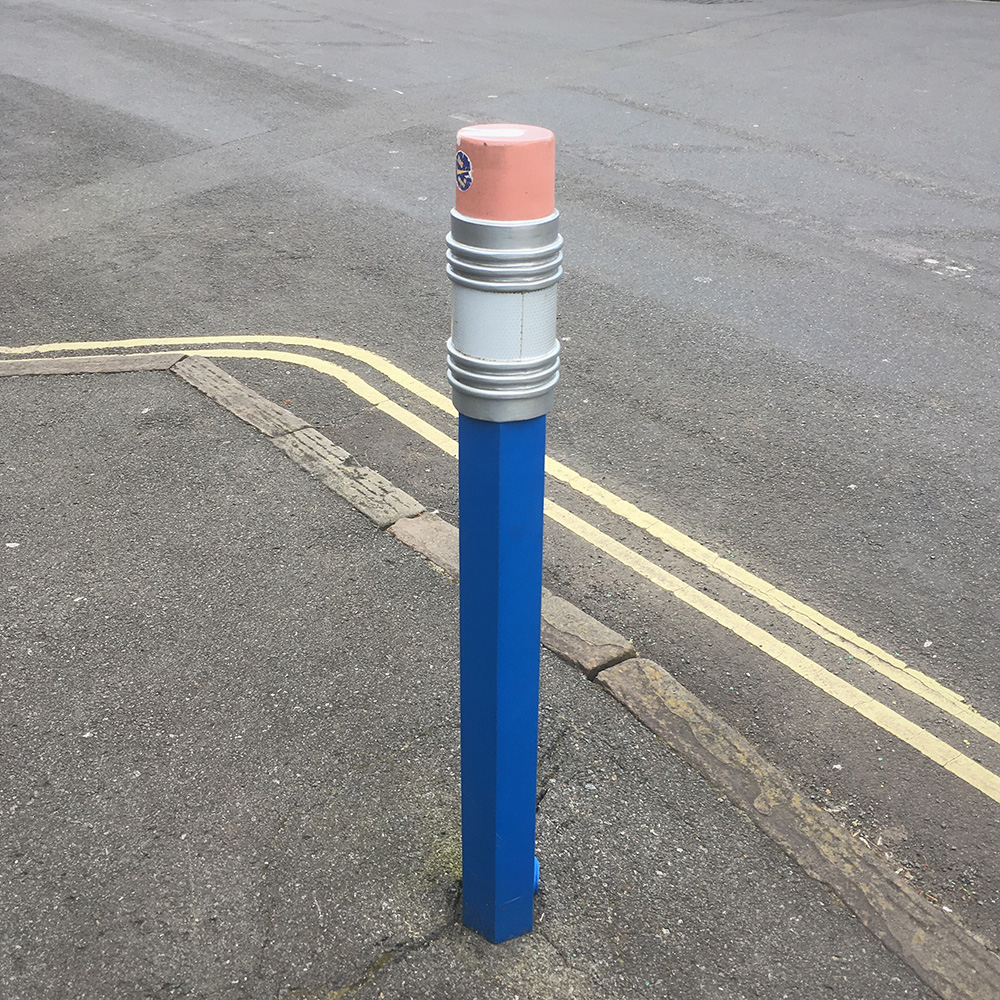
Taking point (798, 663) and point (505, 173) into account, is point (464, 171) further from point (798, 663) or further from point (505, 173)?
point (798, 663)

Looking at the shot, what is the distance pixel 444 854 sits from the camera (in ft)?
10.5

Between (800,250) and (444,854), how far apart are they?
639cm

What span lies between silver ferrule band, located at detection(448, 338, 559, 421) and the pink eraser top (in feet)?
1.01

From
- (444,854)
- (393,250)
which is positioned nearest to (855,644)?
(444,854)

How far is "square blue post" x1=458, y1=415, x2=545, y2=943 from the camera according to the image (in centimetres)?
232

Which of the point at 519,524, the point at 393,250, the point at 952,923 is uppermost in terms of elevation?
the point at 519,524

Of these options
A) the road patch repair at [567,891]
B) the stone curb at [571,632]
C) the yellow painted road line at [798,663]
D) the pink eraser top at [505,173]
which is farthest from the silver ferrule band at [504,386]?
the yellow painted road line at [798,663]

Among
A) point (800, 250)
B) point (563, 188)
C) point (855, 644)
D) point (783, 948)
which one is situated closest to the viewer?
point (783, 948)

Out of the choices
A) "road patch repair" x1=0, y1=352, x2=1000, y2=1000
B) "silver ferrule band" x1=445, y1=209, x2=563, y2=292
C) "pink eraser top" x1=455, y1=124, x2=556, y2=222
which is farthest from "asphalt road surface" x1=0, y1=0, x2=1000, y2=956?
"pink eraser top" x1=455, y1=124, x2=556, y2=222

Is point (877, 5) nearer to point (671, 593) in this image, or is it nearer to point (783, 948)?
point (671, 593)

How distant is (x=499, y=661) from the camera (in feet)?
8.16

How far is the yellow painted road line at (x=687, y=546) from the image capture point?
4.08 meters

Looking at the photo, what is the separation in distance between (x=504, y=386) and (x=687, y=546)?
2882mm

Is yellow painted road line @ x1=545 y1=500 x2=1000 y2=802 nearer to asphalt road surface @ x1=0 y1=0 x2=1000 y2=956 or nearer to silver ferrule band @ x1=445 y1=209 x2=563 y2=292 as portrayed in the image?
asphalt road surface @ x1=0 y1=0 x2=1000 y2=956
